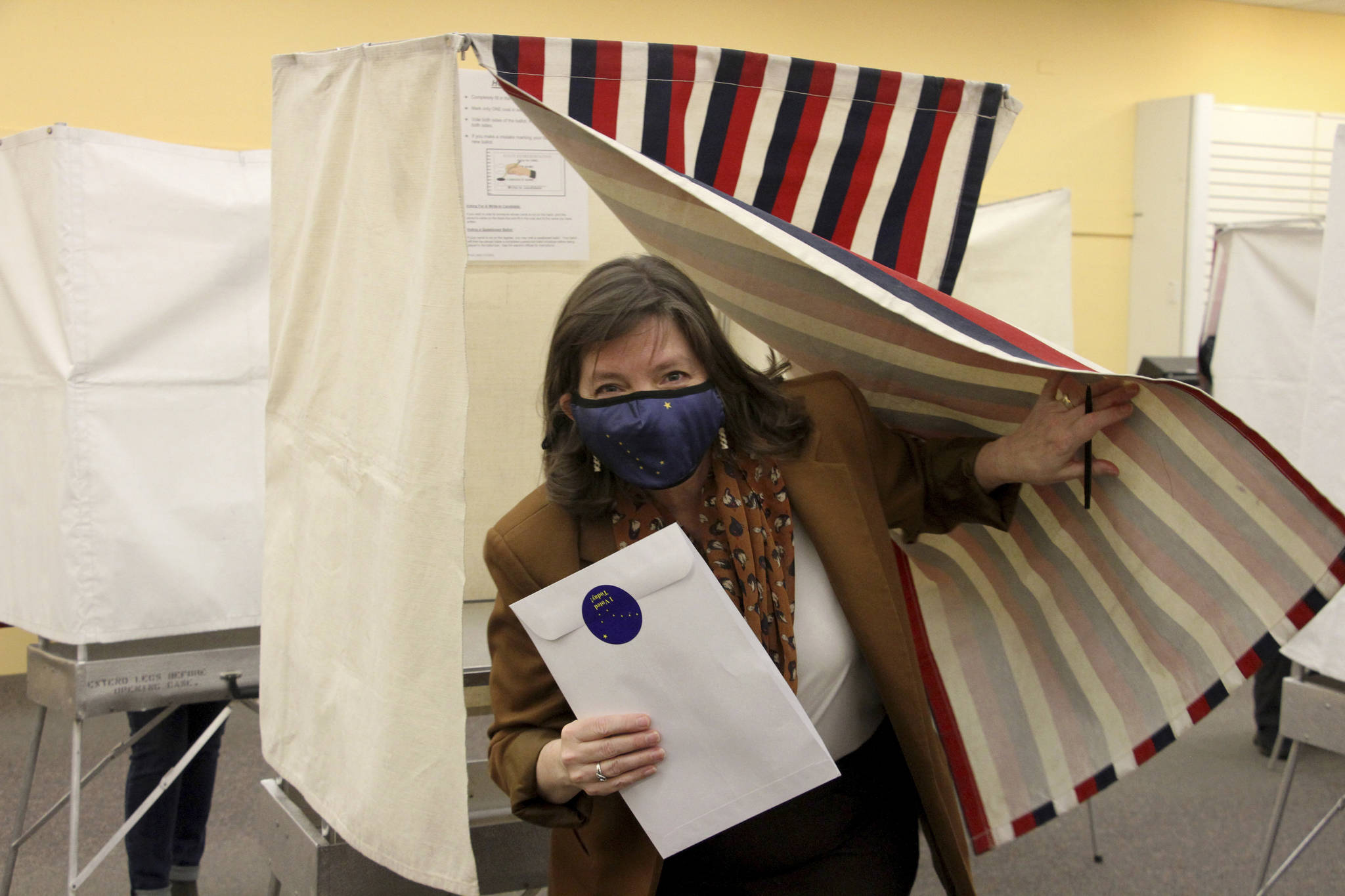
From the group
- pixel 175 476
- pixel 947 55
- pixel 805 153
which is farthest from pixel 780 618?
pixel 947 55

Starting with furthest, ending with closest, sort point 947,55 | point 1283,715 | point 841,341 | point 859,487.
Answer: point 947,55, point 1283,715, point 841,341, point 859,487

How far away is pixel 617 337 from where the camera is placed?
1.25 m

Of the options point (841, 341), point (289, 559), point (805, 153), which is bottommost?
point (289, 559)

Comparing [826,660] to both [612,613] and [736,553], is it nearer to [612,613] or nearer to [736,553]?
[736,553]

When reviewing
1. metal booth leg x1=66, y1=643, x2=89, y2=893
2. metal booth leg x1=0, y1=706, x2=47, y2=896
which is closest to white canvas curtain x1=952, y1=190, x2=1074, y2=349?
metal booth leg x1=66, y1=643, x2=89, y2=893

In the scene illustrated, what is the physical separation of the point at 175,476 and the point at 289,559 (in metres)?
0.91

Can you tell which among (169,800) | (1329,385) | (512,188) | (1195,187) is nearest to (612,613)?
(512,188)

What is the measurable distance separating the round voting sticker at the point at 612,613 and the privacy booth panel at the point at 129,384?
154cm

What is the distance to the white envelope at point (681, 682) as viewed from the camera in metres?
1.11

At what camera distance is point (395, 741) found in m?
1.26

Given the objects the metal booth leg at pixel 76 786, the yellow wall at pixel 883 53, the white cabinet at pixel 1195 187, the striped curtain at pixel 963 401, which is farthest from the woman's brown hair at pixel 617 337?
the white cabinet at pixel 1195 187

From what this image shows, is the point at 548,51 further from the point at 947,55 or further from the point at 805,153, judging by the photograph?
the point at 947,55

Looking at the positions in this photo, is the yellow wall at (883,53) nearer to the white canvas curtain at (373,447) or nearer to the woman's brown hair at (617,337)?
the white canvas curtain at (373,447)

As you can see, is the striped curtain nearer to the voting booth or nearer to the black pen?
the black pen
